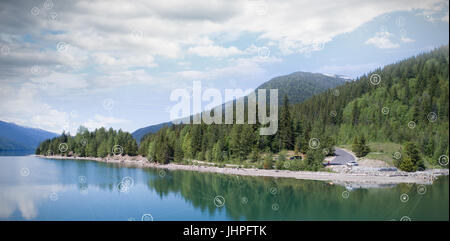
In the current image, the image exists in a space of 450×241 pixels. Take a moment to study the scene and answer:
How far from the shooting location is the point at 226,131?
1652 inches

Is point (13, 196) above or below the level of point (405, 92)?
below

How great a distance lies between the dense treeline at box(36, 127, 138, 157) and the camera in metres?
59.2

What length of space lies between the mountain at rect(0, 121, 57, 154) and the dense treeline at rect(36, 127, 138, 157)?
39.2 m

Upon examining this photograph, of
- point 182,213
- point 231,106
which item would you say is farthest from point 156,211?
point 231,106

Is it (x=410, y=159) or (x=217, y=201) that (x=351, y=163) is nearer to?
(x=410, y=159)

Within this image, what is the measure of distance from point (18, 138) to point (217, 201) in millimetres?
120968

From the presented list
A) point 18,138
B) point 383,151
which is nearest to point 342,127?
point 383,151

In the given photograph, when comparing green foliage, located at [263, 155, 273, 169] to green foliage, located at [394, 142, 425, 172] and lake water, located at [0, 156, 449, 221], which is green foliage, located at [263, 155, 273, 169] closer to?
lake water, located at [0, 156, 449, 221]

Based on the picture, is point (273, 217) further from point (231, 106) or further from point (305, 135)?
point (231, 106)

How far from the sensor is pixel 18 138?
375ft

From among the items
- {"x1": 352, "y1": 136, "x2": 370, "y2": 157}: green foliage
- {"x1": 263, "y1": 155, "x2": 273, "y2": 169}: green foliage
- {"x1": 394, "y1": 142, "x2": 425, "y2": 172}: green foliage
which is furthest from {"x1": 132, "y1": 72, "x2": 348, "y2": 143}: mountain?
{"x1": 394, "y1": 142, "x2": 425, "y2": 172}: green foliage

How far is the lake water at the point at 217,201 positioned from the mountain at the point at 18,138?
3569 inches
